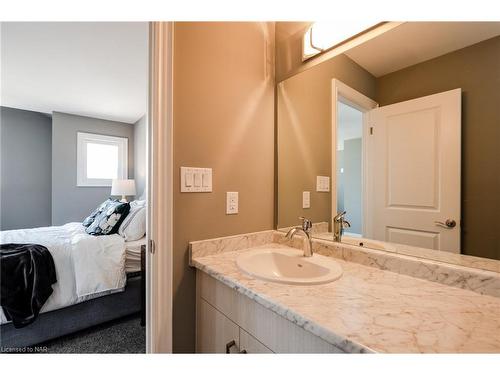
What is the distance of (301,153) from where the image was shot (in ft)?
4.45

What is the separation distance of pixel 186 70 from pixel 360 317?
1.12 metres

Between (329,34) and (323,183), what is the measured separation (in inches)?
29.5

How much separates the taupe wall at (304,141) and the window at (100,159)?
11.7 ft

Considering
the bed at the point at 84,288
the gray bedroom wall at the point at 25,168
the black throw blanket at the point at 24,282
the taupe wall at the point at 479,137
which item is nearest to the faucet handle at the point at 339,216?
the taupe wall at the point at 479,137

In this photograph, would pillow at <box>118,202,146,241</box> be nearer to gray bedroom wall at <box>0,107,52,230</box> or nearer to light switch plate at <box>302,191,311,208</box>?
light switch plate at <box>302,191,311,208</box>

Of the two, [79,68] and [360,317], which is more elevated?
[79,68]

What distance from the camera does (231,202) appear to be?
3.87ft

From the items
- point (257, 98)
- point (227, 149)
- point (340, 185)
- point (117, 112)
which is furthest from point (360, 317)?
point (117, 112)

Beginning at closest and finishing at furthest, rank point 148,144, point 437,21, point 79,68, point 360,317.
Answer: point 360,317
point 437,21
point 148,144
point 79,68

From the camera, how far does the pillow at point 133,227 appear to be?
6.92 ft

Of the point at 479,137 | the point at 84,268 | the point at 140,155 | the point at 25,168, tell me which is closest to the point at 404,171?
the point at 479,137

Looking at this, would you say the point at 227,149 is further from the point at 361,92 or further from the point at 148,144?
the point at 361,92

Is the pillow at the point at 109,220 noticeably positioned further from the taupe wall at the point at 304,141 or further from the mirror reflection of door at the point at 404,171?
the mirror reflection of door at the point at 404,171

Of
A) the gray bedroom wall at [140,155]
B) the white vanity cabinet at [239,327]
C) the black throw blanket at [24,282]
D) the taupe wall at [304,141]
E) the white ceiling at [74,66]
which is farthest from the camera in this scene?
the gray bedroom wall at [140,155]
